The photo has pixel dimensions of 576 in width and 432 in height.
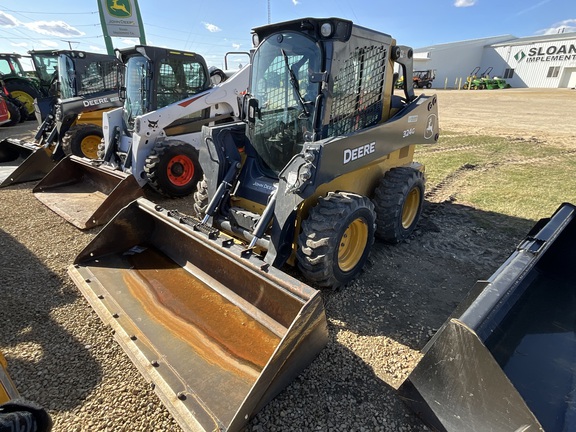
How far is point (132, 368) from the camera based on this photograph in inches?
91.7

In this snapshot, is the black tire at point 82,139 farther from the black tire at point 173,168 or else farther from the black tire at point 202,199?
the black tire at point 202,199

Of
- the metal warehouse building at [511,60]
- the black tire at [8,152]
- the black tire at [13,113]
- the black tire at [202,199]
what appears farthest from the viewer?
the metal warehouse building at [511,60]

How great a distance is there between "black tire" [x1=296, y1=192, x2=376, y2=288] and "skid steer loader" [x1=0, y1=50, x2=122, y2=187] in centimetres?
628

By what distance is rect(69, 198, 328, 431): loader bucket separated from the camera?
6.10 ft

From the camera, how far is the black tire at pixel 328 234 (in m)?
2.76

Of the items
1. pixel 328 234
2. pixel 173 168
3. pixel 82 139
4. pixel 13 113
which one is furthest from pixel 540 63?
pixel 328 234

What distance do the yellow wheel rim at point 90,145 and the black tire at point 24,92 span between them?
31.5 feet

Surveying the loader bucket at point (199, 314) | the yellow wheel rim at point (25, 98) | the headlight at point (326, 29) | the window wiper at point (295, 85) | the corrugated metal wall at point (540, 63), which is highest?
the corrugated metal wall at point (540, 63)

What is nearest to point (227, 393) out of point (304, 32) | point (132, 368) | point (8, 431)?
point (132, 368)

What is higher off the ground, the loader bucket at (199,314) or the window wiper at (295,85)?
A: the window wiper at (295,85)

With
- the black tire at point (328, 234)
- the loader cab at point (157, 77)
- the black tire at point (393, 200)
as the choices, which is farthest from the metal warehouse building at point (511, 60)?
the black tire at point (328, 234)

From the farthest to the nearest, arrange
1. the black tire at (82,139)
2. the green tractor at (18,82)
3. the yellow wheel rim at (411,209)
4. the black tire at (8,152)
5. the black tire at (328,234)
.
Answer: the green tractor at (18,82), the black tire at (8,152), the black tire at (82,139), the yellow wheel rim at (411,209), the black tire at (328,234)

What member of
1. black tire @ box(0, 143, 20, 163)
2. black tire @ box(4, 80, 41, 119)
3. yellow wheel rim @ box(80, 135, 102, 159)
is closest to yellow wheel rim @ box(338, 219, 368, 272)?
yellow wheel rim @ box(80, 135, 102, 159)

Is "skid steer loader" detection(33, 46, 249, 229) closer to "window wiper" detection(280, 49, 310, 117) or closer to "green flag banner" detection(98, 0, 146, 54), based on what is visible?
"window wiper" detection(280, 49, 310, 117)
